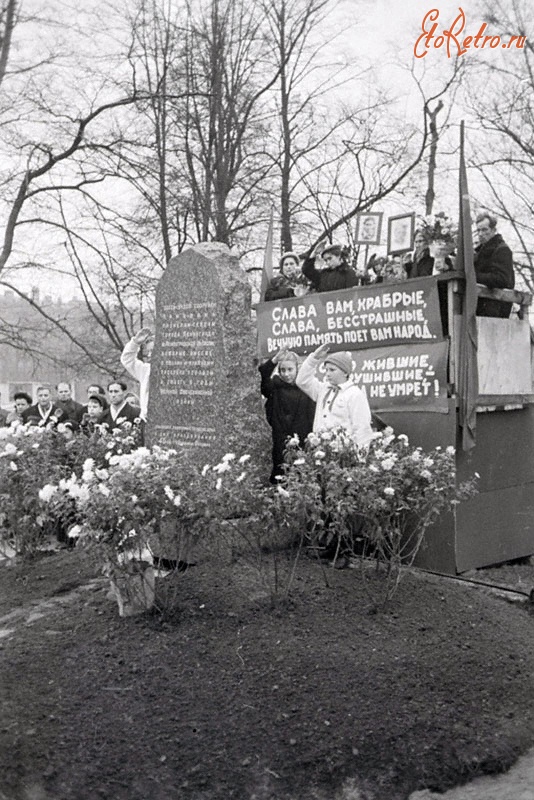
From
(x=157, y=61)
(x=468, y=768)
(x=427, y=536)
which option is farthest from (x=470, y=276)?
(x=157, y=61)

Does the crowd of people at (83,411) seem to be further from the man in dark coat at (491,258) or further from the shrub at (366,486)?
the man in dark coat at (491,258)

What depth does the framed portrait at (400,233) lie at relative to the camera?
28.4 feet

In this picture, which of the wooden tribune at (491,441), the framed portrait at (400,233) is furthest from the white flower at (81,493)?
the framed portrait at (400,233)

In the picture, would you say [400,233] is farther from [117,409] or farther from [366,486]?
[366,486]

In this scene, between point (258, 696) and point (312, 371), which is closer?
point (258, 696)

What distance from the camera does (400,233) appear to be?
345 inches

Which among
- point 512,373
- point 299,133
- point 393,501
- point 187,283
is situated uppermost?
point 299,133

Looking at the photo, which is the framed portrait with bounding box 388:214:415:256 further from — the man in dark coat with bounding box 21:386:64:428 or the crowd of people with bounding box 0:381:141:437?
the man in dark coat with bounding box 21:386:64:428

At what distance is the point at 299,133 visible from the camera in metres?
17.6

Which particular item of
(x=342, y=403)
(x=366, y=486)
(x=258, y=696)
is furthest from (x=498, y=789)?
(x=342, y=403)

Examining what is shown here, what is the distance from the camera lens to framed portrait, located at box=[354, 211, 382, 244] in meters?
9.59

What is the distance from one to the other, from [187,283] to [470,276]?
2.34 metres

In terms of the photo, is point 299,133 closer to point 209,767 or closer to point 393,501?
point 393,501

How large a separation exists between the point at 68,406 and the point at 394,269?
398 cm
